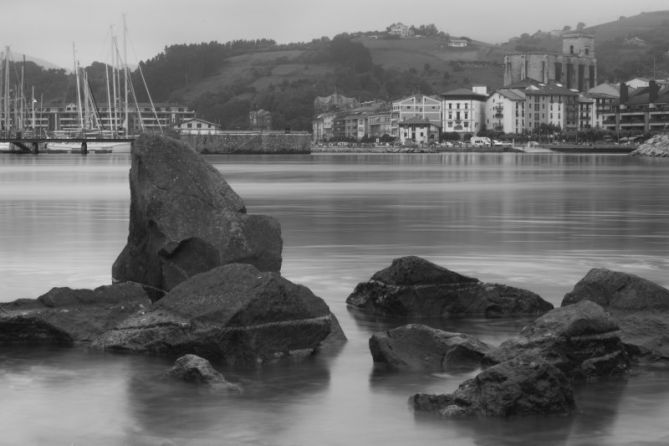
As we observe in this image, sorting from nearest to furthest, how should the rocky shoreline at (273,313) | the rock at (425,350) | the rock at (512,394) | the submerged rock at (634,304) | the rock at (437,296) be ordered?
the rock at (512,394) → the rocky shoreline at (273,313) → the rock at (425,350) → the submerged rock at (634,304) → the rock at (437,296)

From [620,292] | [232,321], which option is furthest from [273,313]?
[620,292]

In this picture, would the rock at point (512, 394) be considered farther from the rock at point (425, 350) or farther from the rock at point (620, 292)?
the rock at point (620, 292)


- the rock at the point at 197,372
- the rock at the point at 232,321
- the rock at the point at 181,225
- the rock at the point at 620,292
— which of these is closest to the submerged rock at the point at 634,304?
the rock at the point at 620,292

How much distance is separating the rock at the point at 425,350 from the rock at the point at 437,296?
130 inches

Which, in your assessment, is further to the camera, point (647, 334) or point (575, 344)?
point (647, 334)

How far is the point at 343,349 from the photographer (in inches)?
695

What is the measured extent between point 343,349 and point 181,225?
14.2 feet

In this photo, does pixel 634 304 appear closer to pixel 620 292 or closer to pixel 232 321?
pixel 620 292

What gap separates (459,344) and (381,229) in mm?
21106

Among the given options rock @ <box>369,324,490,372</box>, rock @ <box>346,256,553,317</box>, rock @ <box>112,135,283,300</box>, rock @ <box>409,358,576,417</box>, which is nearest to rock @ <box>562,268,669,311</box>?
rock @ <box>346,256,553,317</box>

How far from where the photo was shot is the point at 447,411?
13609 mm

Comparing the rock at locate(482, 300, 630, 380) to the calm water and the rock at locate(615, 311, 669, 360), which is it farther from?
the rock at locate(615, 311, 669, 360)

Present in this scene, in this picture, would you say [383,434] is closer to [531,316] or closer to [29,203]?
[531,316]

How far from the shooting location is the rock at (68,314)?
711 inches
